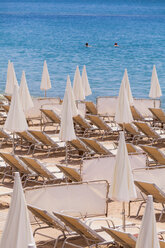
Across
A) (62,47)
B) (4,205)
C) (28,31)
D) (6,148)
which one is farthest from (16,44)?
(4,205)

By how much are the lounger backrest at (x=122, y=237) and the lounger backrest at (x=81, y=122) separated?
654 centimetres

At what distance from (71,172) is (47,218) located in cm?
220

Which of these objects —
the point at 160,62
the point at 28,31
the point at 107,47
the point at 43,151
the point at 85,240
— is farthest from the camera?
the point at 28,31

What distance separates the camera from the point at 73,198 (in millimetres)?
8250

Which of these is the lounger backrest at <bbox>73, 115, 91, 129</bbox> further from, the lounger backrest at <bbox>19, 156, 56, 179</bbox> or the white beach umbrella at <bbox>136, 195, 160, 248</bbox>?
the white beach umbrella at <bbox>136, 195, 160, 248</bbox>

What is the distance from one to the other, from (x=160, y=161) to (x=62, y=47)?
125 ft

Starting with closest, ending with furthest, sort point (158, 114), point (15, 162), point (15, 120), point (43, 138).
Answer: point (15, 162)
point (15, 120)
point (43, 138)
point (158, 114)

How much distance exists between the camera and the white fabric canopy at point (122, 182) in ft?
24.6

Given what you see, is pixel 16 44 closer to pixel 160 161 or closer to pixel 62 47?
pixel 62 47

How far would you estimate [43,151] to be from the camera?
1262cm

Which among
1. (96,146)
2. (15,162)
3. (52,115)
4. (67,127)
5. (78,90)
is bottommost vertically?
(15,162)

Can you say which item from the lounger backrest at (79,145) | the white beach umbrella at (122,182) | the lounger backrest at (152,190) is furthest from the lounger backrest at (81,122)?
the white beach umbrella at (122,182)

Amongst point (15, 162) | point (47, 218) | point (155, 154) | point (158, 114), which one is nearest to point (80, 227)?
point (47, 218)

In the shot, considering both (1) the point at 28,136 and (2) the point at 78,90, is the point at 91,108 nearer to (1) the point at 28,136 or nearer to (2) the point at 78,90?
(2) the point at 78,90
